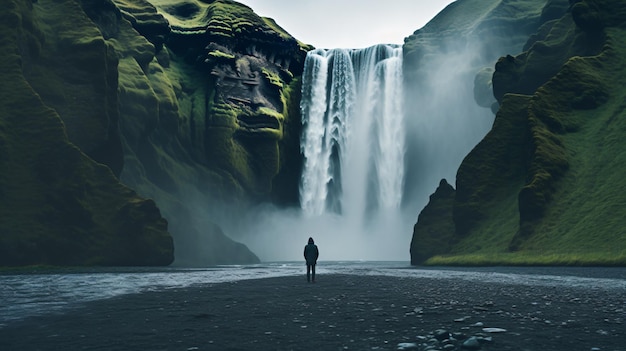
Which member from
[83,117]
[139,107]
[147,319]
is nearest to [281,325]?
[147,319]

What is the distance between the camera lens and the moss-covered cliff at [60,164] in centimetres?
5331

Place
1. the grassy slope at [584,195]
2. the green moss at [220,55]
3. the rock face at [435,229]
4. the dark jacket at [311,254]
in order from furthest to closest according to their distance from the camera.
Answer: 1. the green moss at [220,55]
2. the rock face at [435,229]
3. the grassy slope at [584,195]
4. the dark jacket at [311,254]

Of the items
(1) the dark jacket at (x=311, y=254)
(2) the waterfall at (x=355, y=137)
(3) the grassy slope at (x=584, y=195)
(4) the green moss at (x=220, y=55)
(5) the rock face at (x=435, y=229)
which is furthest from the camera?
(4) the green moss at (x=220, y=55)

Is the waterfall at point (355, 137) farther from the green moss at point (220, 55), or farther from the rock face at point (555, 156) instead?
the rock face at point (555, 156)

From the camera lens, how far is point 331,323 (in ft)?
43.0

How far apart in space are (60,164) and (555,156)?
2131 inches

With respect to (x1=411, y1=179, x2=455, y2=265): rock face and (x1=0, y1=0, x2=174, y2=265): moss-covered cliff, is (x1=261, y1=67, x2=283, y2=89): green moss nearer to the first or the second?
(x1=0, y1=0, x2=174, y2=265): moss-covered cliff

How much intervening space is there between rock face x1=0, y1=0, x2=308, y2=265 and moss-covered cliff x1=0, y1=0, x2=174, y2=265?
130mm

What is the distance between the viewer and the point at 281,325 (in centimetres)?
1300

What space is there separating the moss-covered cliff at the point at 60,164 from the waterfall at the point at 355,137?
42512 millimetres

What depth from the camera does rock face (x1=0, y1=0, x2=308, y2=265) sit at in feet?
185

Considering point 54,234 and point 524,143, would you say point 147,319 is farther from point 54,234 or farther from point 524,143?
point 524,143

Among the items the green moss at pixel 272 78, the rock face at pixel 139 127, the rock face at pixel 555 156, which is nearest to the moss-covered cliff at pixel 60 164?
the rock face at pixel 139 127

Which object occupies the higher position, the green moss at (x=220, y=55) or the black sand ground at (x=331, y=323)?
the green moss at (x=220, y=55)
